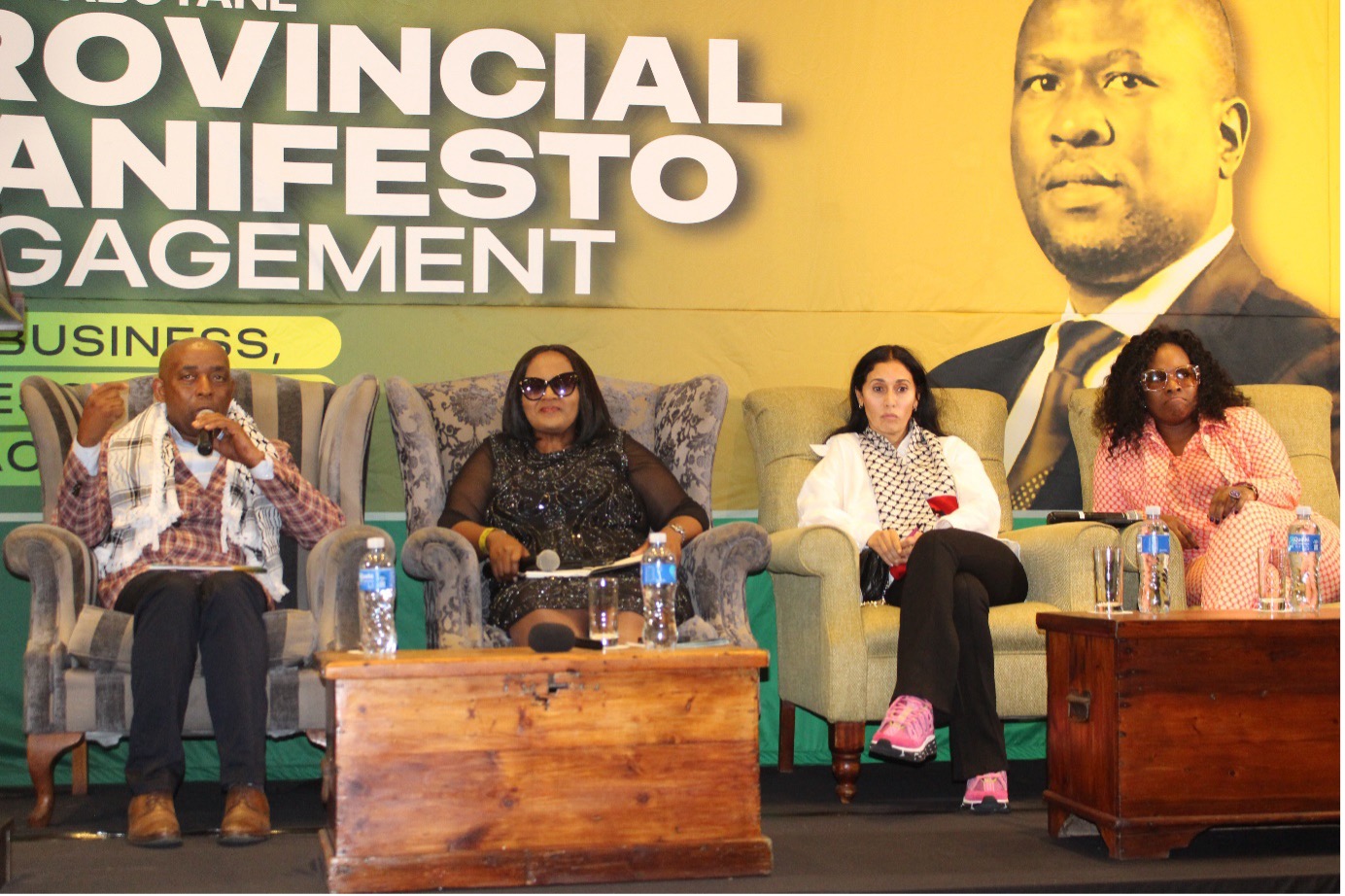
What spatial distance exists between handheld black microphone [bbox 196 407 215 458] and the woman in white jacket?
5.33 feet

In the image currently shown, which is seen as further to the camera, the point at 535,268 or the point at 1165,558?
the point at 535,268

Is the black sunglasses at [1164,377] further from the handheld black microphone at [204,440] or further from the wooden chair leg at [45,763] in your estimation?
the wooden chair leg at [45,763]

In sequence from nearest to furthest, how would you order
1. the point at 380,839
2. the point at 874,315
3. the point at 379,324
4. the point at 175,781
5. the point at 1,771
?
the point at 380,839 < the point at 175,781 < the point at 1,771 < the point at 379,324 < the point at 874,315

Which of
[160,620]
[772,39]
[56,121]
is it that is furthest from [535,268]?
[160,620]

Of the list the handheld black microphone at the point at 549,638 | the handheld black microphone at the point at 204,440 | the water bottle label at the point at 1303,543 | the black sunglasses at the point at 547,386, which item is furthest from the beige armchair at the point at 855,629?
the handheld black microphone at the point at 204,440

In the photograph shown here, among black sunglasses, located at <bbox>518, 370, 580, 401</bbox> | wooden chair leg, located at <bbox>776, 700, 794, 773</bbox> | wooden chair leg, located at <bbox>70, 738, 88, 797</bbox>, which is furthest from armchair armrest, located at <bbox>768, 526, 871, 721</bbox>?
wooden chair leg, located at <bbox>70, 738, 88, 797</bbox>

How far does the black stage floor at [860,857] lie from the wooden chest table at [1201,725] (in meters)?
0.10

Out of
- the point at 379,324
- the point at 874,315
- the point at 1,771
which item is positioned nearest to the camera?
the point at 1,771

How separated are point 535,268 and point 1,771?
84.6 inches

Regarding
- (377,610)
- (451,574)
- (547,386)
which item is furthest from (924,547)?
(377,610)

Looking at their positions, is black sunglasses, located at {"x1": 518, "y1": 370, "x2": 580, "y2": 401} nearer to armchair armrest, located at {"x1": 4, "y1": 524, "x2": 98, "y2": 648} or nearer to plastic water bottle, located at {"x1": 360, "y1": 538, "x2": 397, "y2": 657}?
plastic water bottle, located at {"x1": 360, "y1": 538, "x2": 397, "y2": 657}

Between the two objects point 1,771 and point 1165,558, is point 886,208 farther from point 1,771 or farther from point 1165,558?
point 1,771

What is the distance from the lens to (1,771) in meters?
3.87

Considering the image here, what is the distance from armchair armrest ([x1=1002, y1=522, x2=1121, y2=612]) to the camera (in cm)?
360
